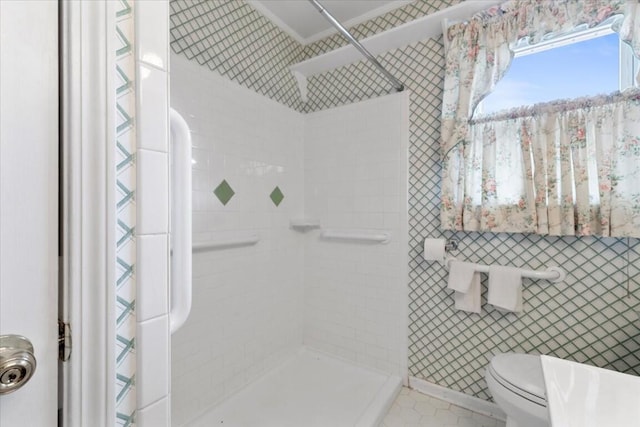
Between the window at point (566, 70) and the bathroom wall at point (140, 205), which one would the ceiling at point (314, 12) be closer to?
the window at point (566, 70)

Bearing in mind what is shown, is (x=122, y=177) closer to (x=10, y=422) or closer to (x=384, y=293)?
(x=10, y=422)

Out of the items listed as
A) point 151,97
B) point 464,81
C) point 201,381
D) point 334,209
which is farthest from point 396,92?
point 201,381

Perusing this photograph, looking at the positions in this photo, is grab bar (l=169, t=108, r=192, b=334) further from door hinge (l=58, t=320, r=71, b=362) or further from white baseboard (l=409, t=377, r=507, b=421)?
white baseboard (l=409, t=377, r=507, b=421)

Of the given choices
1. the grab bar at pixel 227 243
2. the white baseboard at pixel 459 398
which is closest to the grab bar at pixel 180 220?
the grab bar at pixel 227 243

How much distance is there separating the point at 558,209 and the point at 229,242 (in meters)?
1.82

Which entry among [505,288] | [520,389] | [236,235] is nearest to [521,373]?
[520,389]

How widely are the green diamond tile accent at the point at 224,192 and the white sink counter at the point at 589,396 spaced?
1679 millimetres

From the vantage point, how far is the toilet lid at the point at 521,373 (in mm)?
1242

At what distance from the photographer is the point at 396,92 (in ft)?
6.91

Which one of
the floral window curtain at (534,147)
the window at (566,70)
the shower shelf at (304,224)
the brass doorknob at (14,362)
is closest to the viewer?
the brass doorknob at (14,362)

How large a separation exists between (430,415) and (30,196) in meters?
2.12

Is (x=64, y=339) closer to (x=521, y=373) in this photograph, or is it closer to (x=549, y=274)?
(x=521, y=373)

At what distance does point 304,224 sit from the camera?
2332mm

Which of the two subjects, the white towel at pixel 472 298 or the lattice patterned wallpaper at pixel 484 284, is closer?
the lattice patterned wallpaper at pixel 484 284
